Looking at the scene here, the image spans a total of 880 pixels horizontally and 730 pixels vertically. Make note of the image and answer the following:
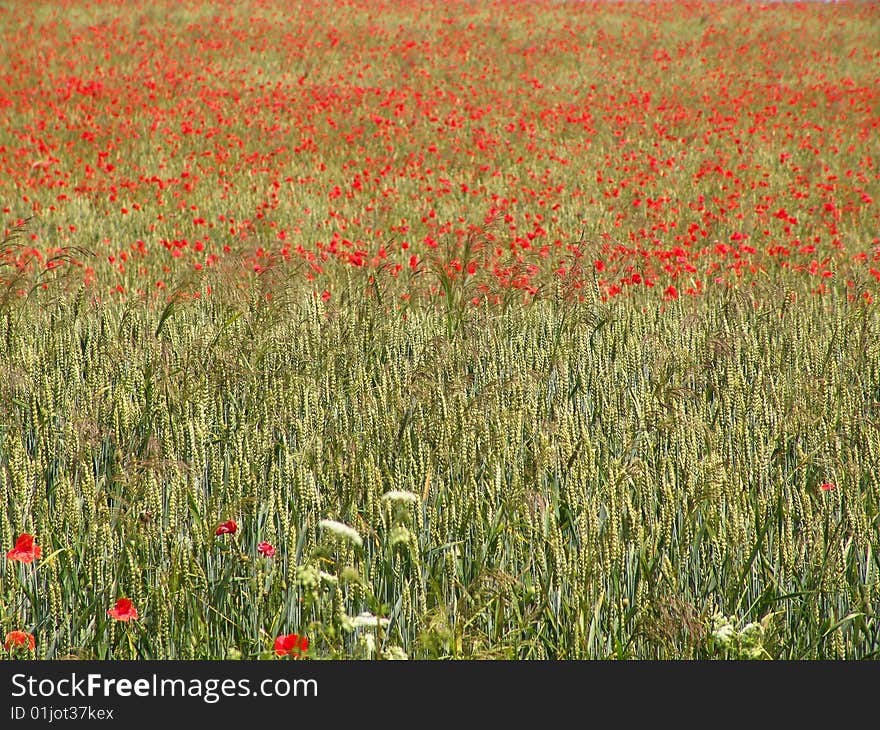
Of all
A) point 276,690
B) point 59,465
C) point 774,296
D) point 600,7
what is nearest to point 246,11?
point 600,7


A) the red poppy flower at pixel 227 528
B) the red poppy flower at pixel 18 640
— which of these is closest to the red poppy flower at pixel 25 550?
the red poppy flower at pixel 18 640

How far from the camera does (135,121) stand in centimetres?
1148

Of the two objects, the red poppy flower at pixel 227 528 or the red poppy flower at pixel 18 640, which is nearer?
the red poppy flower at pixel 18 640

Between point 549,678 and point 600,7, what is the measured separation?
20455 mm

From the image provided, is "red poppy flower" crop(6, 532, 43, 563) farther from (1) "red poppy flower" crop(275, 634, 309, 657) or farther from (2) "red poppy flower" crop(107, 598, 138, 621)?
(1) "red poppy flower" crop(275, 634, 309, 657)

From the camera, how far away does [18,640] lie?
1.94 meters

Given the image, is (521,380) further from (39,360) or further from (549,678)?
(39,360)

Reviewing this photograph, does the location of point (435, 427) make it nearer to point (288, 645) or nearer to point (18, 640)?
point (288, 645)

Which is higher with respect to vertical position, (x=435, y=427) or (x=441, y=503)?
(x=435, y=427)

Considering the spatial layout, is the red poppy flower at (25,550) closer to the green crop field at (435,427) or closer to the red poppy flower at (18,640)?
the green crop field at (435,427)

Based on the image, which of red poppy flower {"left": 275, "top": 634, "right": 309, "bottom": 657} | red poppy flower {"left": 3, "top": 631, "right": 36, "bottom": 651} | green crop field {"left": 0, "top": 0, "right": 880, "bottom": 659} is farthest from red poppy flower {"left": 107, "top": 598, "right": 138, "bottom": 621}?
red poppy flower {"left": 275, "top": 634, "right": 309, "bottom": 657}

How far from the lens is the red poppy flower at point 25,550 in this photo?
6.68 ft

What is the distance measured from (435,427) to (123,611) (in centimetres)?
113

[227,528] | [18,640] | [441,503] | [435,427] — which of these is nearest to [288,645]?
[227,528]
